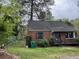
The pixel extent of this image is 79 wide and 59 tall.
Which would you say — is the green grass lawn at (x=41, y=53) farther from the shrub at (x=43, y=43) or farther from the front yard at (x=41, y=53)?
the shrub at (x=43, y=43)

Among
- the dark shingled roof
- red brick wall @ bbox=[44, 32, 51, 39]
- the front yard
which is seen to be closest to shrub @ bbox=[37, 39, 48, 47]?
red brick wall @ bbox=[44, 32, 51, 39]

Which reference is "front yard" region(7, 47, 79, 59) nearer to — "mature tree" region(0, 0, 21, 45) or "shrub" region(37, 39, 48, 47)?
"mature tree" region(0, 0, 21, 45)

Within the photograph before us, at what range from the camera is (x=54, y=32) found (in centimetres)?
4497

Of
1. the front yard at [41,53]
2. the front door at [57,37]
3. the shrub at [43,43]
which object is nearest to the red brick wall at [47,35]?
the front door at [57,37]

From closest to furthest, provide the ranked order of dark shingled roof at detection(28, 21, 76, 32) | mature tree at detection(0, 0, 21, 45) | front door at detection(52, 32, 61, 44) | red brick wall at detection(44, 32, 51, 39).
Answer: mature tree at detection(0, 0, 21, 45)
front door at detection(52, 32, 61, 44)
red brick wall at detection(44, 32, 51, 39)
dark shingled roof at detection(28, 21, 76, 32)

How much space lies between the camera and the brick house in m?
44.2

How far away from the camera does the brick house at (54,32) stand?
145 feet

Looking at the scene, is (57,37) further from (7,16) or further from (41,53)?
(7,16)

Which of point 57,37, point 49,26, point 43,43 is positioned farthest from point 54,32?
point 43,43

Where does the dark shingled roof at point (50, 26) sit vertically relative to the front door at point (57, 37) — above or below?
above

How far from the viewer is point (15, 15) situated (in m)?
25.0

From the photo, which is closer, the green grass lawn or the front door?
the green grass lawn

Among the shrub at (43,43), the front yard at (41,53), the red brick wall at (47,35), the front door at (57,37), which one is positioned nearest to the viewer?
the front yard at (41,53)

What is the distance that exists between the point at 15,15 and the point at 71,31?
70.4ft
